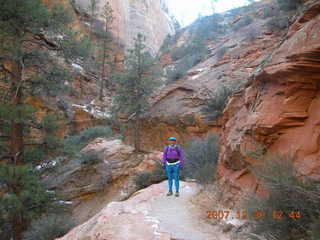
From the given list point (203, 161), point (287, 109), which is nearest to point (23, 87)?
point (203, 161)

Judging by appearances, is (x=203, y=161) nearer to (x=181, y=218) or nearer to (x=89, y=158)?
(x=181, y=218)

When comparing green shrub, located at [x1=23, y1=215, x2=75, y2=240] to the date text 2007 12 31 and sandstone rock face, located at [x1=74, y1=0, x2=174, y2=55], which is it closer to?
the date text 2007 12 31

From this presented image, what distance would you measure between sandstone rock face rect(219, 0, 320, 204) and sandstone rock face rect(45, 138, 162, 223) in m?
6.29

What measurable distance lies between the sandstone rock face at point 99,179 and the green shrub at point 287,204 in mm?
7802

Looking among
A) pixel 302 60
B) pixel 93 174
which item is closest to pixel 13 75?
pixel 93 174

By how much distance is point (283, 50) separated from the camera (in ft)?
14.5

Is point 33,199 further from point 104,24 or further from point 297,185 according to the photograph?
point 104,24

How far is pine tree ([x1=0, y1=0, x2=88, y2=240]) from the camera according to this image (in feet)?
24.7

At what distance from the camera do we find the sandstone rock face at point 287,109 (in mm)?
3594

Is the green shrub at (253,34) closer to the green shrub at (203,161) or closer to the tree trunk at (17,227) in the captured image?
the green shrub at (203,161)

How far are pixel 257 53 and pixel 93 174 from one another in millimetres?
11541

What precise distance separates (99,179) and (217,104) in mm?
7307

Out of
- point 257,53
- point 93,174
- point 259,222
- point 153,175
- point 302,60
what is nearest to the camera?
point 259,222

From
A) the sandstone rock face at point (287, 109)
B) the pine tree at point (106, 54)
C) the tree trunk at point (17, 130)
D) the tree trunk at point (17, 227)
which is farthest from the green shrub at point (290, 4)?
the pine tree at point (106, 54)
